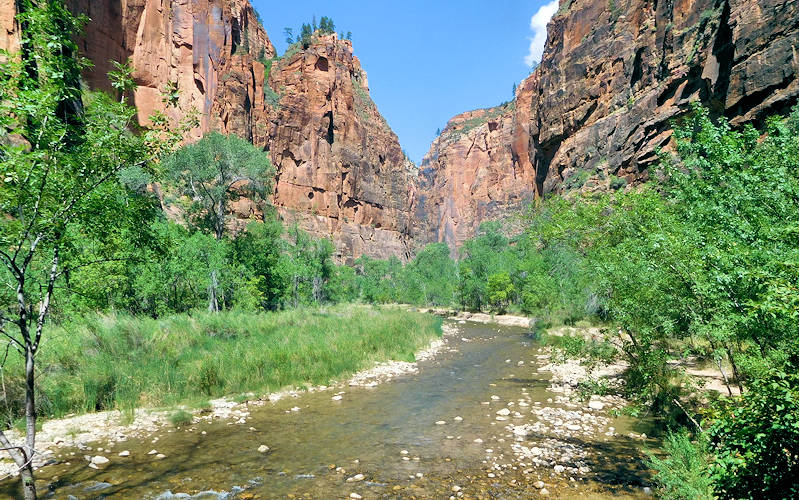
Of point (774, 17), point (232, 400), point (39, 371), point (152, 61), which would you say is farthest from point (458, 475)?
point (152, 61)

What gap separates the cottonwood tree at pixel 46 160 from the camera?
14.4 ft

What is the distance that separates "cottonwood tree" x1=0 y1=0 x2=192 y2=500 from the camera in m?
4.39

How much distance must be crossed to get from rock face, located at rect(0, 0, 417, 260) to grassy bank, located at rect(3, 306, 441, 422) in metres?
44.0

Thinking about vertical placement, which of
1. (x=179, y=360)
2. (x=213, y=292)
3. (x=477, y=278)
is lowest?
(x=179, y=360)

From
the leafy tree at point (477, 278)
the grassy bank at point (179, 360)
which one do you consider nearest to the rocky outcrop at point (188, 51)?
the leafy tree at point (477, 278)

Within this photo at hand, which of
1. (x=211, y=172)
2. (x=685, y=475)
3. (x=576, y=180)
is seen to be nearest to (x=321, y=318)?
(x=211, y=172)

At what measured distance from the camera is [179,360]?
13.0 meters

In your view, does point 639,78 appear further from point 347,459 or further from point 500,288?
point 347,459

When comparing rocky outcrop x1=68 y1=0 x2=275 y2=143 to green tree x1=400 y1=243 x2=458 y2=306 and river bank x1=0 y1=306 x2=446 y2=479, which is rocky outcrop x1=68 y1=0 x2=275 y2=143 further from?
river bank x1=0 y1=306 x2=446 y2=479

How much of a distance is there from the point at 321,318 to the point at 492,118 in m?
128

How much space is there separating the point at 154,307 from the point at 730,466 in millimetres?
25666

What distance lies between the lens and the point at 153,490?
6570mm

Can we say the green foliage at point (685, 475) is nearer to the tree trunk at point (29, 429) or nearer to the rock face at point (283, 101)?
the tree trunk at point (29, 429)

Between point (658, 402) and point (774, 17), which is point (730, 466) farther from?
point (774, 17)
